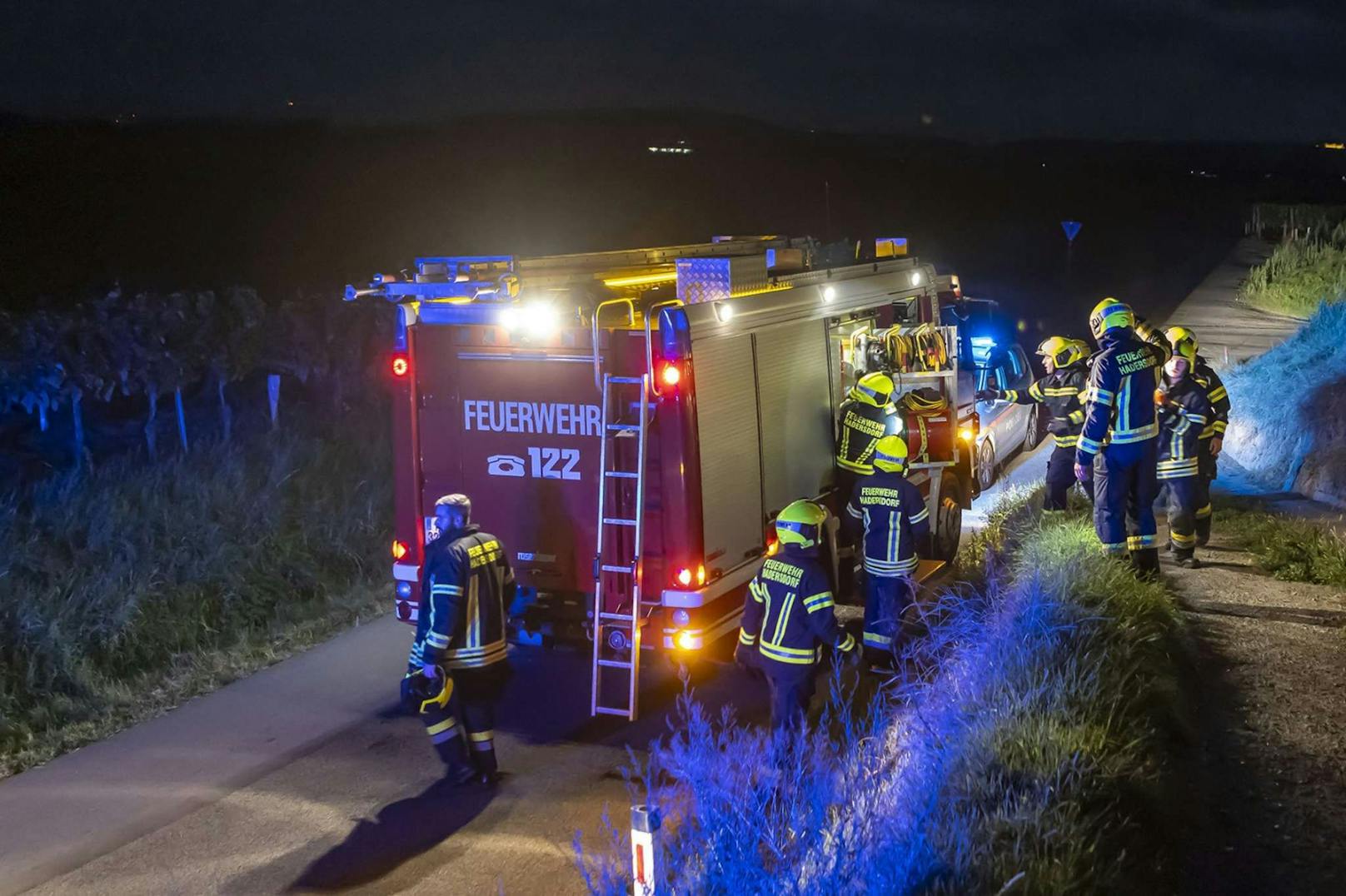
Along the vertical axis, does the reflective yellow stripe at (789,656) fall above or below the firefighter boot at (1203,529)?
below

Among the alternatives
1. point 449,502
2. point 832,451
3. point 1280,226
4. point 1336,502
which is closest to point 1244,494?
point 1336,502

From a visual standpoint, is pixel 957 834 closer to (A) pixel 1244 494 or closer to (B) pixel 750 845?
(B) pixel 750 845

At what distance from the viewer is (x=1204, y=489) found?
870 cm

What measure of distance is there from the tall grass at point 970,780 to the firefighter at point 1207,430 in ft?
8.58

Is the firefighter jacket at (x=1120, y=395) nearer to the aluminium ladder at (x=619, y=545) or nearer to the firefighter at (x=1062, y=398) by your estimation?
the firefighter at (x=1062, y=398)

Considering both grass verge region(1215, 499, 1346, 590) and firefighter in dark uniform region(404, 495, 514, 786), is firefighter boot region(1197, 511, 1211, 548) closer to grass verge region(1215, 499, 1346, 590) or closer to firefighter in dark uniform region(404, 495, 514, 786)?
grass verge region(1215, 499, 1346, 590)

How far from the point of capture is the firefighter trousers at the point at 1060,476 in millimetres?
9445

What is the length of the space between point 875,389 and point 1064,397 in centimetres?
229

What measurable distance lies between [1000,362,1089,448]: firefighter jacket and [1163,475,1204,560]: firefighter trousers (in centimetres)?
93

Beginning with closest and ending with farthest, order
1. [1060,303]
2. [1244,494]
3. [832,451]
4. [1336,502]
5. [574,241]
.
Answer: [832,451] < [1336,502] < [1244,494] < [1060,303] < [574,241]

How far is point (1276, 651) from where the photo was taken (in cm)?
655

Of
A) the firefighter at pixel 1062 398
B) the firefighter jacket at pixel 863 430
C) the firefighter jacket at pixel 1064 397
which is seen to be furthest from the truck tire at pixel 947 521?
the firefighter jacket at pixel 863 430

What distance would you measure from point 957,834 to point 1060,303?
31061 millimetres

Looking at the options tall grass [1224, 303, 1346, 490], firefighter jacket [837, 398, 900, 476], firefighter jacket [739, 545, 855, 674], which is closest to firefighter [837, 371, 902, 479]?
firefighter jacket [837, 398, 900, 476]
